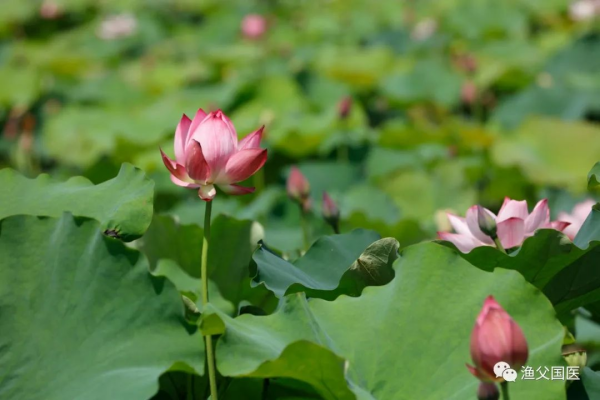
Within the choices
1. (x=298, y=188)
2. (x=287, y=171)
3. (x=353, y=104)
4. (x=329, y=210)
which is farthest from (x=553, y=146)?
(x=329, y=210)

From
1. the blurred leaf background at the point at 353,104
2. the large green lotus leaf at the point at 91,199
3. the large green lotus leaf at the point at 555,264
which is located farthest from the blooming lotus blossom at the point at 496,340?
the blurred leaf background at the point at 353,104

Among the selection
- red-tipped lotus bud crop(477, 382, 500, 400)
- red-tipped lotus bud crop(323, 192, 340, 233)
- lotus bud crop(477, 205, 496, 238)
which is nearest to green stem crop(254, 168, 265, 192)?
red-tipped lotus bud crop(323, 192, 340, 233)

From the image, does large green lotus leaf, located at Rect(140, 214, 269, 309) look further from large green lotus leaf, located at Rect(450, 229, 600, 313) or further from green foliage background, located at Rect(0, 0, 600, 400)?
large green lotus leaf, located at Rect(450, 229, 600, 313)

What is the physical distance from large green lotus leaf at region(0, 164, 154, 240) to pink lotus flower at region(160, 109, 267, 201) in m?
0.06

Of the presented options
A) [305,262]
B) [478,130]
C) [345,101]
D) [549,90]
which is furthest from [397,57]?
[305,262]

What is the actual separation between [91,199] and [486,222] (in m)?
0.45

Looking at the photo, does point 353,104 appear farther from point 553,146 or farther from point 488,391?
point 488,391

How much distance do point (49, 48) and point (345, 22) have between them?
6.12 ft

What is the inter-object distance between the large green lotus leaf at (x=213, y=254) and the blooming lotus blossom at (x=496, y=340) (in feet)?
1.44

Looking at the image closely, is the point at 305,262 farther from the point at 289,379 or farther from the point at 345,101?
the point at 345,101

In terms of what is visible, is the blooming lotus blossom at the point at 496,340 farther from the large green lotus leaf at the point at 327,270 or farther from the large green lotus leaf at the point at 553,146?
the large green lotus leaf at the point at 553,146

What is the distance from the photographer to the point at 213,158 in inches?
36.2

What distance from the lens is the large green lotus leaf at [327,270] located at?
93 centimetres

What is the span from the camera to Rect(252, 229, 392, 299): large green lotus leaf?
36.5 inches
